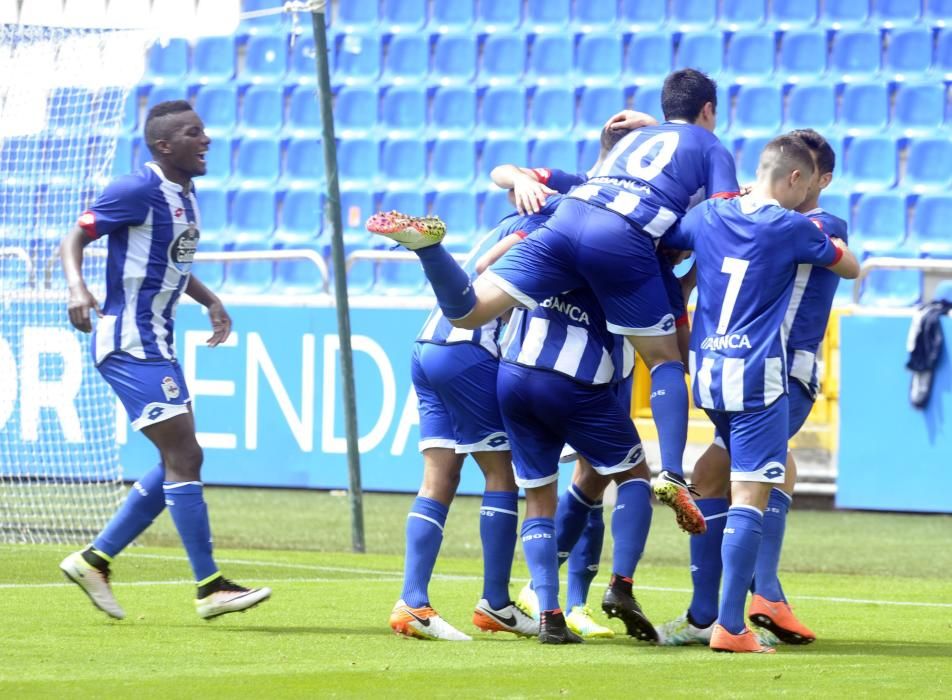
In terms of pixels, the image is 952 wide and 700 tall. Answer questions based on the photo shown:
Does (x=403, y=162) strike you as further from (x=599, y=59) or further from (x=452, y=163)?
(x=599, y=59)

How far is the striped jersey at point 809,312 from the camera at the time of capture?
5.62 meters

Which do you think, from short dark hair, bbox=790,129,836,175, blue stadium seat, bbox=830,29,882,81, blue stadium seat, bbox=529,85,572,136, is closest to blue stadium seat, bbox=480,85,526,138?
blue stadium seat, bbox=529,85,572,136

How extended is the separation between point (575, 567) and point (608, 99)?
9.71 metres

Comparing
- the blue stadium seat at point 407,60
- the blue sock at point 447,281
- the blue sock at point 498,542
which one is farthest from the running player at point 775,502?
the blue stadium seat at point 407,60

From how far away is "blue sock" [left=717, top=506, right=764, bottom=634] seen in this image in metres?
5.10

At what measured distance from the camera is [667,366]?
5434 mm

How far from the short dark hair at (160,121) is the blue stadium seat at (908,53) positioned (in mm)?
9645

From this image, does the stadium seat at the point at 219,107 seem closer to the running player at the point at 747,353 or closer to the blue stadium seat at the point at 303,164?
the blue stadium seat at the point at 303,164

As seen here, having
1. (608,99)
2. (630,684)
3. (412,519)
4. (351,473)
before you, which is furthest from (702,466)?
(608,99)

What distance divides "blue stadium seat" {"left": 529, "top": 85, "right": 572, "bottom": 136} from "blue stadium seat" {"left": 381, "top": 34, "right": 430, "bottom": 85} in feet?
4.15

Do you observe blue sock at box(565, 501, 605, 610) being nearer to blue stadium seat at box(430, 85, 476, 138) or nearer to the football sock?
the football sock

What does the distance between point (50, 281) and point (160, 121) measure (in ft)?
16.7

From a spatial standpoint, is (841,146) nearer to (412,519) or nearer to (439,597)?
(439,597)

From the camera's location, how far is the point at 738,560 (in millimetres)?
5121
